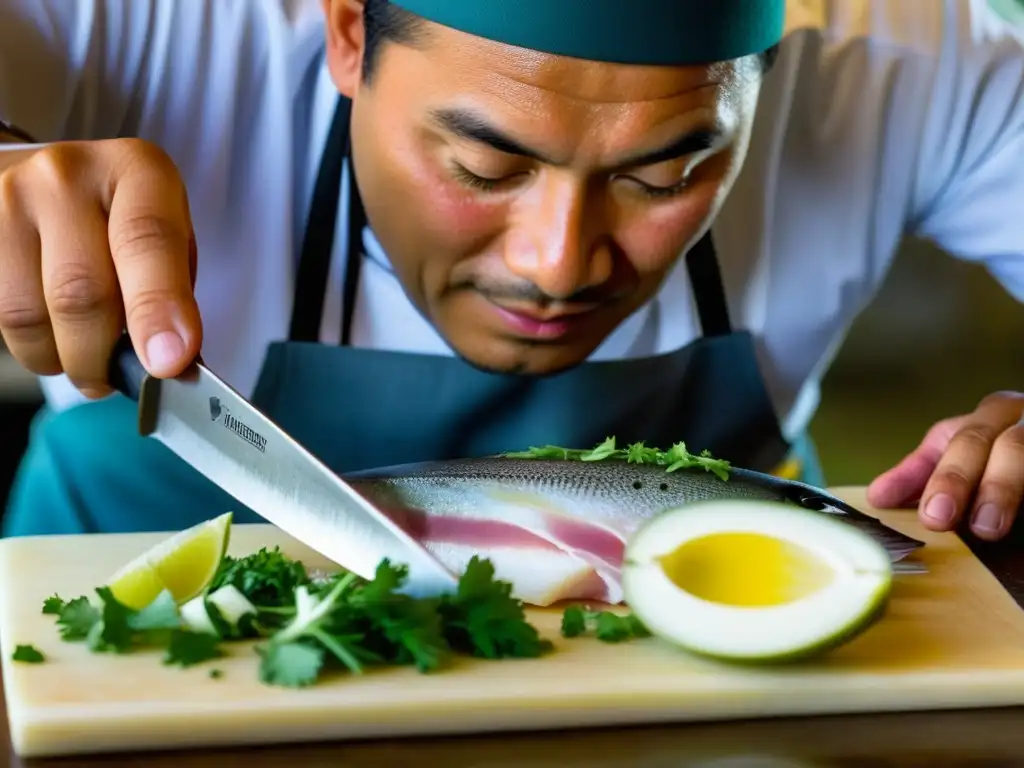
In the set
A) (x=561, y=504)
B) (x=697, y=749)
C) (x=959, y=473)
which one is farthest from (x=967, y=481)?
(x=697, y=749)

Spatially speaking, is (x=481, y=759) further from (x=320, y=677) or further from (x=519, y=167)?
(x=519, y=167)

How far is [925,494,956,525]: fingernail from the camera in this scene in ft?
4.54

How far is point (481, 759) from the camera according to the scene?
0.96 meters

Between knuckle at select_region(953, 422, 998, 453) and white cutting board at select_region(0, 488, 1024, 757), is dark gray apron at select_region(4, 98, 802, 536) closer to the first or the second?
knuckle at select_region(953, 422, 998, 453)

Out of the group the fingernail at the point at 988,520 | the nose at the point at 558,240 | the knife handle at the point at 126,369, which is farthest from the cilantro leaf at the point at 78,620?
the fingernail at the point at 988,520

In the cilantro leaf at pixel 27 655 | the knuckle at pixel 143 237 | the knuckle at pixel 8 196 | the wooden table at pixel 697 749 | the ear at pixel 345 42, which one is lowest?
the wooden table at pixel 697 749

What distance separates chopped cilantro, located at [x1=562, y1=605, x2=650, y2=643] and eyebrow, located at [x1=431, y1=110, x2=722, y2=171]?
1.58 feet

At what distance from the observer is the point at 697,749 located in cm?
99

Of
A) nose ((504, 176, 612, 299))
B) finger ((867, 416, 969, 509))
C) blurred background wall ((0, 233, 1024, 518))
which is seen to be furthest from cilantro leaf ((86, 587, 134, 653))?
blurred background wall ((0, 233, 1024, 518))

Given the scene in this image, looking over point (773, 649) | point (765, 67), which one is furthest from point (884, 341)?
point (773, 649)

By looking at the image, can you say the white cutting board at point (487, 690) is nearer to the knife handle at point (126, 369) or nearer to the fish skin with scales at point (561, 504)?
the fish skin with scales at point (561, 504)

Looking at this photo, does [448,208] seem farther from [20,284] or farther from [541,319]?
[20,284]

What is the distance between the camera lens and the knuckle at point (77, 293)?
114cm

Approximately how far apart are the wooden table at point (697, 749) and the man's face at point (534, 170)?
0.55 meters
